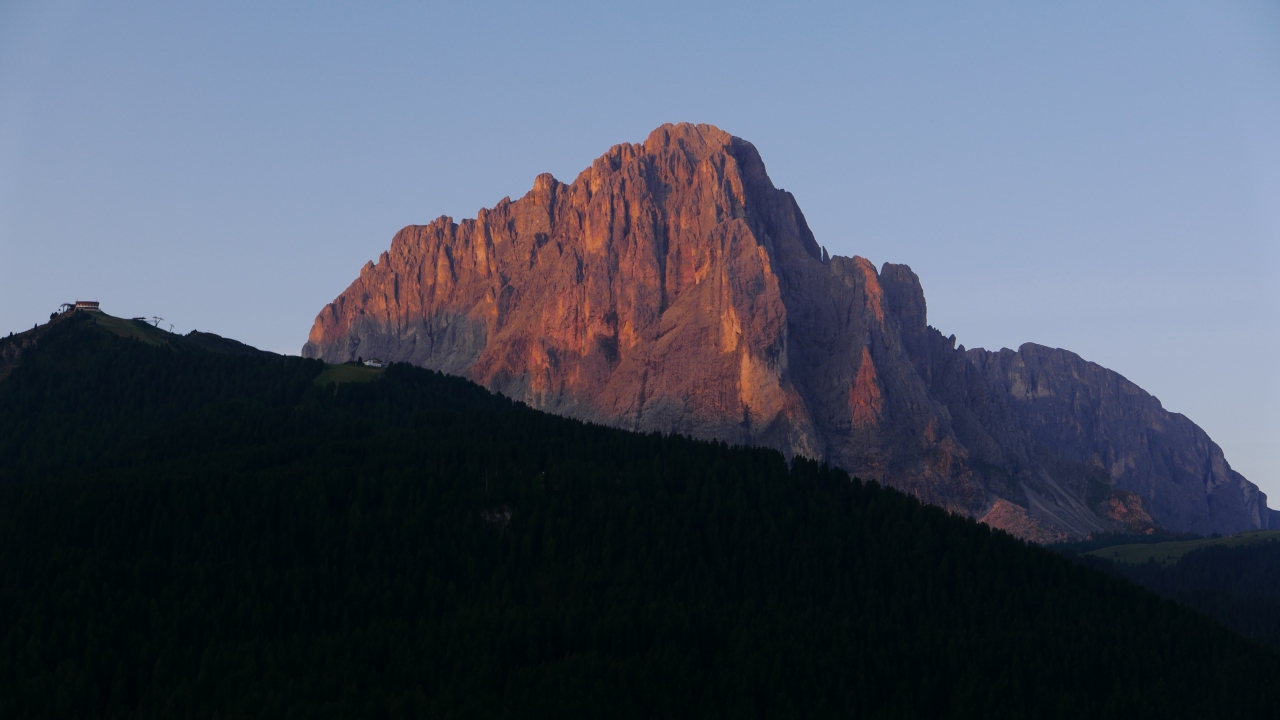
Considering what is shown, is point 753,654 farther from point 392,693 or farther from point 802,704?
point 392,693

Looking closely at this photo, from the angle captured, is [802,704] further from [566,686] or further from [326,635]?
[326,635]

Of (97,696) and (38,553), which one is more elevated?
(38,553)

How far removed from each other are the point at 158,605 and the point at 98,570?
31.8ft

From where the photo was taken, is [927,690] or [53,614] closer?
[53,614]

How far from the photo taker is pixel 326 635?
191500 mm

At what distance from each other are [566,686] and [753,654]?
2880 centimetres

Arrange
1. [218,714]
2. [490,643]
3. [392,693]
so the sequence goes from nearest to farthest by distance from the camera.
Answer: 1. [218,714]
2. [392,693]
3. [490,643]

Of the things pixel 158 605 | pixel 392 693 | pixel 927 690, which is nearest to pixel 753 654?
pixel 927 690

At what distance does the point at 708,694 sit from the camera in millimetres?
184250

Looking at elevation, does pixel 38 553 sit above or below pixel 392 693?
above

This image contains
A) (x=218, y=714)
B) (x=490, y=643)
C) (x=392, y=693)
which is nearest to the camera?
(x=218, y=714)

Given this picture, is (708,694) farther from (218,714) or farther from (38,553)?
(38,553)

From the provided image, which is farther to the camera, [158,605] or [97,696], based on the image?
[158,605]

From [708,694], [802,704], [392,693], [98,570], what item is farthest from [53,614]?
[802,704]
